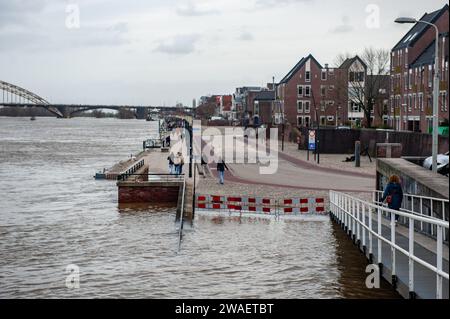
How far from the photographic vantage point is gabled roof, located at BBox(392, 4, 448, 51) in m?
64.9

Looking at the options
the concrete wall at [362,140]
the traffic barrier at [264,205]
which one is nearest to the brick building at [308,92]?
the concrete wall at [362,140]

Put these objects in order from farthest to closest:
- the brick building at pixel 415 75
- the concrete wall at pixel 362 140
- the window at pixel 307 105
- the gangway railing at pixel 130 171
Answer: the window at pixel 307 105 < the brick building at pixel 415 75 < the concrete wall at pixel 362 140 < the gangway railing at pixel 130 171

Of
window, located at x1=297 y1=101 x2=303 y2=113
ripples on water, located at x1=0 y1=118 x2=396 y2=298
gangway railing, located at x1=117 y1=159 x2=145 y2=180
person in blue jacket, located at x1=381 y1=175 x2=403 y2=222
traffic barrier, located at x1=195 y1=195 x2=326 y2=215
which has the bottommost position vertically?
ripples on water, located at x1=0 y1=118 x2=396 y2=298

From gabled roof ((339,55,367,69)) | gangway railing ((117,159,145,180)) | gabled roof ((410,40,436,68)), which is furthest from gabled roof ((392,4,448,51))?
gangway railing ((117,159,145,180))

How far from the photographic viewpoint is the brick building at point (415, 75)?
60.8 metres

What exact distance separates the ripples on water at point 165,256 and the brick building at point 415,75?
35.4 metres

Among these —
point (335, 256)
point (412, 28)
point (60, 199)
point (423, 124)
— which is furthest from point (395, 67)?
point (335, 256)

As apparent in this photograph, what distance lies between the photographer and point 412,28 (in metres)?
71.6

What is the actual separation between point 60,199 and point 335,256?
20.9m

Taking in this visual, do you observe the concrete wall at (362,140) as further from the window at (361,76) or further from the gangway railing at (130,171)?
the window at (361,76)

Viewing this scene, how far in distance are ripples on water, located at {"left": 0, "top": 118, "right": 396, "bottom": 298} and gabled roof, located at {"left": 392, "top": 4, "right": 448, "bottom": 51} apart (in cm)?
4266

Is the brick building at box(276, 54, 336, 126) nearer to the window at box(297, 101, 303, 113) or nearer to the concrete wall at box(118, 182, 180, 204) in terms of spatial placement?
the window at box(297, 101, 303, 113)

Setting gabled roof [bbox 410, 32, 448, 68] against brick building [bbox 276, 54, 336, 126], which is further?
brick building [bbox 276, 54, 336, 126]
